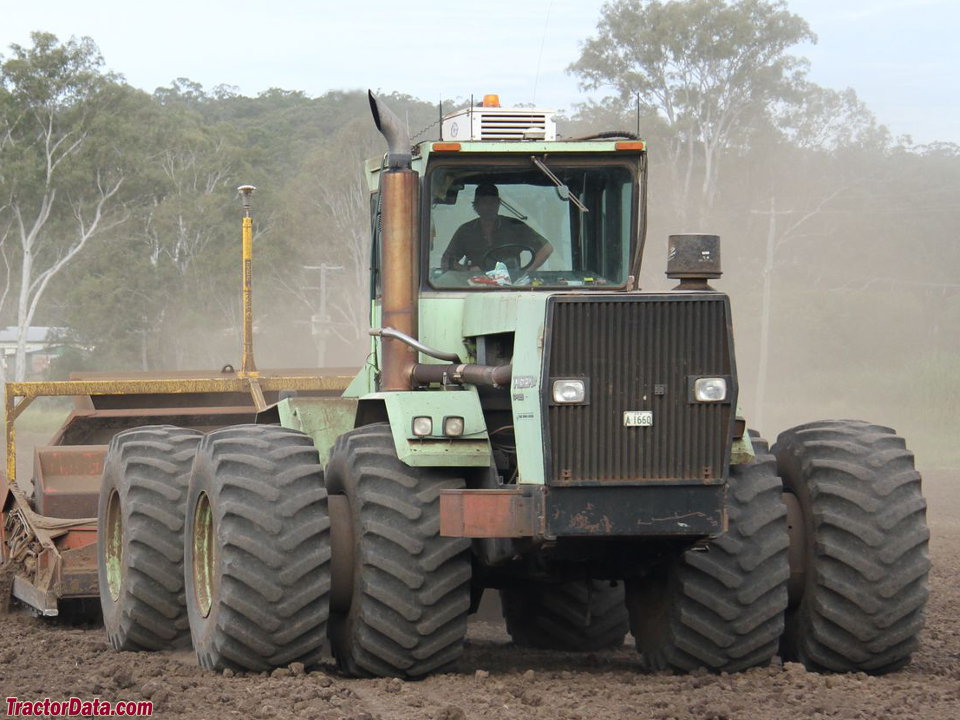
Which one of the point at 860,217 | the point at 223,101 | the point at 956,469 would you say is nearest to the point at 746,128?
the point at 860,217

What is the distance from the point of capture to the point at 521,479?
7465 millimetres

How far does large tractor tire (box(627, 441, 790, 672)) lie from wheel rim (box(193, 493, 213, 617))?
2.55 meters

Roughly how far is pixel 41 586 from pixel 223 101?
7878cm

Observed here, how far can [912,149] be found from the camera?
252 ft

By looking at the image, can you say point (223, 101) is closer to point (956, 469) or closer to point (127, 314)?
point (127, 314)

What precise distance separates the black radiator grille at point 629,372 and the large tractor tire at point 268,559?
1.37 meters

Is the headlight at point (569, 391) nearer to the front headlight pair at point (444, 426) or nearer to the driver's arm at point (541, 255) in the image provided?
the front headlight pair at point (444, 426)

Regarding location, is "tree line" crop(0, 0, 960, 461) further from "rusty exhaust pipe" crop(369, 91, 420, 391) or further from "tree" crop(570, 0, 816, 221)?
"rusty exhaust pipe" crop(369, 91, 420, 391)

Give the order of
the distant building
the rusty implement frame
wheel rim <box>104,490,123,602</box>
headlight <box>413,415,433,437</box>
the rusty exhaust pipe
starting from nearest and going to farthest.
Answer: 1. headlight <box>413,415,433,437</box>
2. the rusty exhaust pipe
3. wheel rim <box>104,490,123,602</box>
4. the rusty implement frame
5. the distant building

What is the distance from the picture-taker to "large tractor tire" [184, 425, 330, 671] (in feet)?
25.1

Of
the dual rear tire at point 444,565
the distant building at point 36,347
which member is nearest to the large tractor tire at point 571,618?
the dual rear tire at point 444,565

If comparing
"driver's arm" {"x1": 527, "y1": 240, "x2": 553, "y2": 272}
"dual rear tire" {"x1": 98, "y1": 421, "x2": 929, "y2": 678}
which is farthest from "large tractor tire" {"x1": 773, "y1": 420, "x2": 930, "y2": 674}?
"driver's arm" {"x1": 527, "y1": 240, "x2": 553, "y2": 272}

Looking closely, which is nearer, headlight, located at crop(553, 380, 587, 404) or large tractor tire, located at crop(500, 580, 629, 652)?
headlight, located at crop(553, 380, 587, 404)

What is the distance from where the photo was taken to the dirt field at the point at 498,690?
22.2ft
